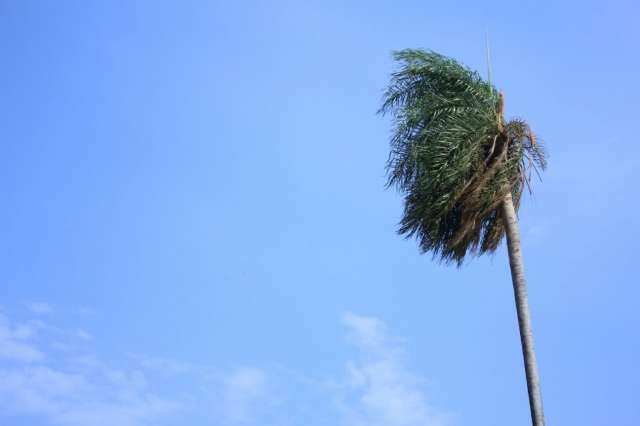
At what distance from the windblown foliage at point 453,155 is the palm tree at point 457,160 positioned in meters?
0.02

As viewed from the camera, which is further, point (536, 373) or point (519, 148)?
point (519, 148)

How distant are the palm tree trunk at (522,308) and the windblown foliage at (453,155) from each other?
44cm

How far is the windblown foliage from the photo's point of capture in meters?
21.6

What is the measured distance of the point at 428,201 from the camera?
21859 millimetres

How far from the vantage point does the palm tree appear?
2158cm

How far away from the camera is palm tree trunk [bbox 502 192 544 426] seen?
63.8ft

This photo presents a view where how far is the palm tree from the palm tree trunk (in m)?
0.02

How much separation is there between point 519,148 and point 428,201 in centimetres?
233

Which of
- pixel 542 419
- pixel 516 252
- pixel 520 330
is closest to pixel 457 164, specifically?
pixel 516 252

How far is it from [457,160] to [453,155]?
173 mm

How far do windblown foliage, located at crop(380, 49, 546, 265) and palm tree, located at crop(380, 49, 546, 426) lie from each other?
0.8 inches

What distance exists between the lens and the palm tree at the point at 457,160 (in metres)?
21.6

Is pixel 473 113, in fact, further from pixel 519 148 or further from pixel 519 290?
pixel 519 290

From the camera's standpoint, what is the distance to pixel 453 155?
21.6 meters
